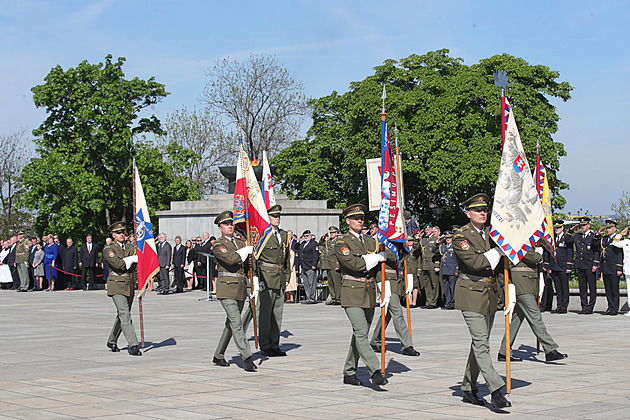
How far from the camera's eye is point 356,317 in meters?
9.75

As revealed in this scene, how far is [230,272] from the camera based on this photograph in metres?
11.5

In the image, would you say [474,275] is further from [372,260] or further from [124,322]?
[124,322]

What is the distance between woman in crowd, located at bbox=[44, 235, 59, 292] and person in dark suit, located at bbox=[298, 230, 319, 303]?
11602 millimetres

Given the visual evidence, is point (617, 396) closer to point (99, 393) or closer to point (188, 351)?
point (99, 393)

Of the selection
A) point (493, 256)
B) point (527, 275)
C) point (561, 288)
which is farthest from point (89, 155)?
point (493, 256)

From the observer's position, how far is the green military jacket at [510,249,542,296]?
11938 millimetres

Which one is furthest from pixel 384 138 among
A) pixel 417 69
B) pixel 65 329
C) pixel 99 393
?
pixel 417 69

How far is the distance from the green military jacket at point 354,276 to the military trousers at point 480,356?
1403mm

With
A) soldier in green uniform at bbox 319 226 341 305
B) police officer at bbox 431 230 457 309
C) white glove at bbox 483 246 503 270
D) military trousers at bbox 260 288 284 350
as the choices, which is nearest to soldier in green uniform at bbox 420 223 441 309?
police officer at bbox 431 230 457 309

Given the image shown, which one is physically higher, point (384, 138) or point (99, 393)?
point (384, 138)

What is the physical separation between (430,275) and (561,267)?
12.7 ft

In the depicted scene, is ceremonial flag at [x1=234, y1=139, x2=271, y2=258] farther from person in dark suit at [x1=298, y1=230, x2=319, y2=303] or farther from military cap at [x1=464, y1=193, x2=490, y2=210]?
person in dark suit at [x1=298, y1=230, x2=319, y2=303]

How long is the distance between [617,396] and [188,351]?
6.49 meters

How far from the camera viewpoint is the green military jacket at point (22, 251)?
31938mm
